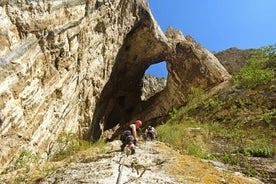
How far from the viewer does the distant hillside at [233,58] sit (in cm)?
3027

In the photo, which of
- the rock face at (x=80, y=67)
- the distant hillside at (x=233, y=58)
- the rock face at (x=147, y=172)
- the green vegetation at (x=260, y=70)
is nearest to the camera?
the rock face at (x=147, y=172)

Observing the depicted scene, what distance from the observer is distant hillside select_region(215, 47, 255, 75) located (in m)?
30.3

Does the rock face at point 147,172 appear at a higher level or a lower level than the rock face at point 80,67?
lower

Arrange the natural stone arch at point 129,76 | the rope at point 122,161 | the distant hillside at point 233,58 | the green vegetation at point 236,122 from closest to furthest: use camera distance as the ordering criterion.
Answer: the rope at point 122,161 → the green vegetation at point 236,122 → the natural stone arch at point 129,76 → the distant hillside at point 233,58

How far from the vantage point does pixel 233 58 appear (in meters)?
31.7

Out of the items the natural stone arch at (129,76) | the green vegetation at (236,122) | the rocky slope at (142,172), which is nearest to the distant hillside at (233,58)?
the green vegetation at (236,122)

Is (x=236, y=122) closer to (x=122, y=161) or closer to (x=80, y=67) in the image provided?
(x=80, y=67)

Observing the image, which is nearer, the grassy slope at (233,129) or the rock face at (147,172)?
the rock face at (147,172)

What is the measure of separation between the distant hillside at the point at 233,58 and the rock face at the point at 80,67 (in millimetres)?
4209

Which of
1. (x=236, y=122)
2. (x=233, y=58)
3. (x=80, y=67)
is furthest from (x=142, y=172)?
(x=233, y=58)

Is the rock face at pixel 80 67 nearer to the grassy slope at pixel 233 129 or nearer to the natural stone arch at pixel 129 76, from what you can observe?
the natural stone arch at pixel 129 76

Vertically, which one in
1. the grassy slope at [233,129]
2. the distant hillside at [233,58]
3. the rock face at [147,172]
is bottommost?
the rock face at [147,172]

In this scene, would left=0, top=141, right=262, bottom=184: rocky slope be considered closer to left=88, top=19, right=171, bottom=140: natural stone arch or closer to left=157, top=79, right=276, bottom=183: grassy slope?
left=157, top=79, right=276, bottom=183: grassy slope

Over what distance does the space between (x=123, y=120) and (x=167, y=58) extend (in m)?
7.46
